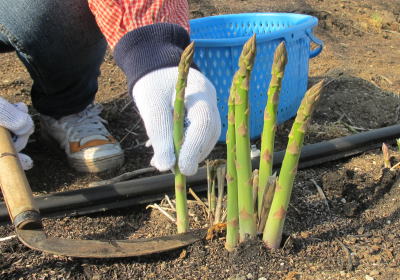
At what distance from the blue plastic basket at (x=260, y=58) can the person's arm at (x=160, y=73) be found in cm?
34

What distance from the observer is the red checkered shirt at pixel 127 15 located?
1.12 meters

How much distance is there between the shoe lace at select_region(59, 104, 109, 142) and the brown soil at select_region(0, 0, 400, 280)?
4.5 inches

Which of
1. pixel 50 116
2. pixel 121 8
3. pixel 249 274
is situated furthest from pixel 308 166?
pixel 50 116

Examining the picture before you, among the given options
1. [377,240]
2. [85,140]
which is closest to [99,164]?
[85,140]

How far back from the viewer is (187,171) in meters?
0.95

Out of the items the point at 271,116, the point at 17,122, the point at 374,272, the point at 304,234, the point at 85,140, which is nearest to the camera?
the point at 271,116

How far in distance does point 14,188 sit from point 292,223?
0.64 m

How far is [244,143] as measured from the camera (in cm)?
90

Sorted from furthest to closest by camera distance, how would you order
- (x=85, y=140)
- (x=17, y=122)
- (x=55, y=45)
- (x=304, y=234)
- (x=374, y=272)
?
(x=85, y=140), (x=55, y=45), (x=17, y=122), (x=304, y=234), (x=374, y=272)

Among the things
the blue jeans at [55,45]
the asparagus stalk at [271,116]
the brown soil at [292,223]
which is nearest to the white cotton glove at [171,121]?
the asparagus stalk at [271,116]

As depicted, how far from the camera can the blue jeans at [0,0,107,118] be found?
1.36 meters

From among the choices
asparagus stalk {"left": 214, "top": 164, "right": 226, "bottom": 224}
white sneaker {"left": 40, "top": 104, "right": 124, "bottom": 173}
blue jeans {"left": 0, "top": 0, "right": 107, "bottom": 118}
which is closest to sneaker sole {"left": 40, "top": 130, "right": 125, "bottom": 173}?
white sneaker {"left": 40, "top": 104, "right": 124, "bottom": 173}

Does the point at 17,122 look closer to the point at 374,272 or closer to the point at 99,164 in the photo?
the point at 99,164

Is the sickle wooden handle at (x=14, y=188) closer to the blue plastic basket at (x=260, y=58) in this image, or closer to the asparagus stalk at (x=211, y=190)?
the asparagus stalk at (x=211, y=190)
